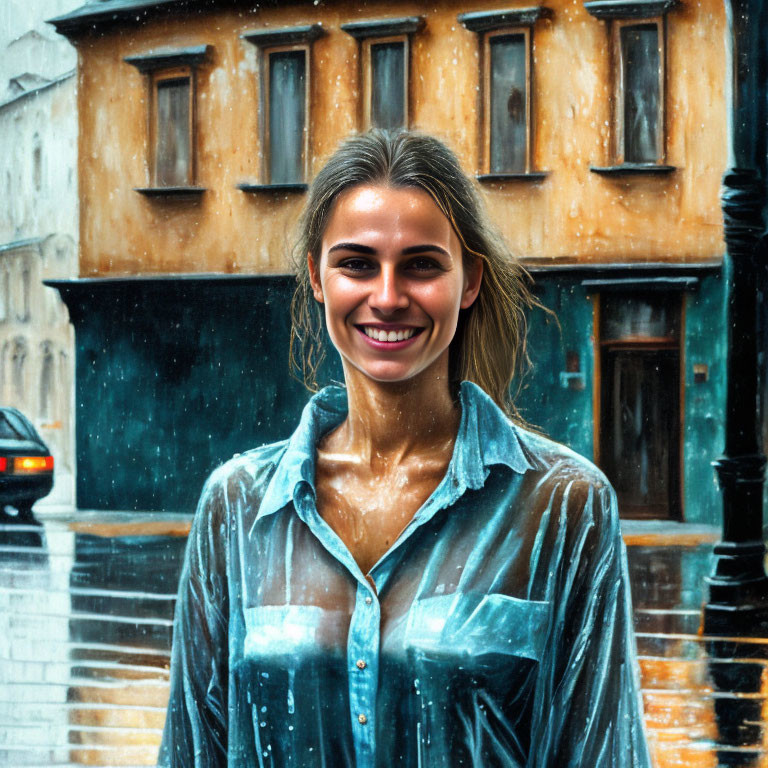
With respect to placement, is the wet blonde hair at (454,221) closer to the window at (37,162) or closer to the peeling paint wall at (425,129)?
the peeling paint wall at (425,129)

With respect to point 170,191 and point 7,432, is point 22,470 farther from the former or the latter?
point 170,191

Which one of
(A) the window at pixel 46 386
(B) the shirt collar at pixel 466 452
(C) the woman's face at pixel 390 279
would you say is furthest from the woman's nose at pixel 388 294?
(A) the window at pixel 46 386

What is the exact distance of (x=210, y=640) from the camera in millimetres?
1207

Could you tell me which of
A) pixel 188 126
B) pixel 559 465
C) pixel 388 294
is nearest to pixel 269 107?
pixel 188 126

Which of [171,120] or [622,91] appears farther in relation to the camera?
[171,120]

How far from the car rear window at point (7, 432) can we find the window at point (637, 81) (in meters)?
1.36

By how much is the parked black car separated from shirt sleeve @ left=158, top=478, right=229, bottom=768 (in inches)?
46.2

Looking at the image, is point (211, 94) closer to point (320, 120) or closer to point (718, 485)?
point (320, 120)

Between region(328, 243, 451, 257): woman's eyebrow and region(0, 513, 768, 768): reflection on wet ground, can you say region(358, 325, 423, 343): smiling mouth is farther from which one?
region(0, 513, 768, 768): reflection on wet ground

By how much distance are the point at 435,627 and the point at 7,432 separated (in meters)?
1.45

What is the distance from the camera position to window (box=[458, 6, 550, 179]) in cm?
218

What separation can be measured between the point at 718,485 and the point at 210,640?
53.4 inches

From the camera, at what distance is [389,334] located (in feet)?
3.80

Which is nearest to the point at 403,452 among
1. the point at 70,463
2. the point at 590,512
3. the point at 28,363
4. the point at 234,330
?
the point at 590,512
